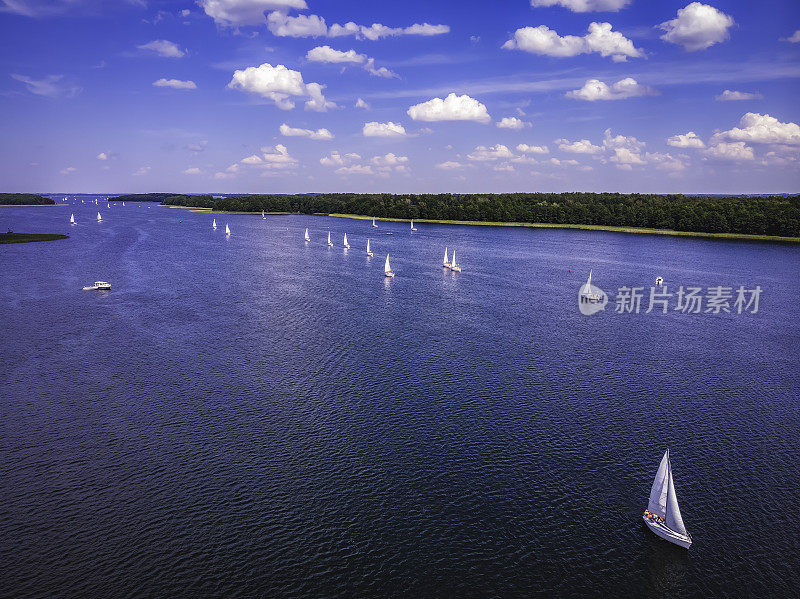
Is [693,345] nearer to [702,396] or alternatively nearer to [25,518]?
[702,396]

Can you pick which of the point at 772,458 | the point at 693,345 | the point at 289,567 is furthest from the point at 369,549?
the point at 693,345

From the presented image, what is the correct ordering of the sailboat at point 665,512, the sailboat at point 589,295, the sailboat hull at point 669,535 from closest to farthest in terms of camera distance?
the sailboat hull at point 669,535 < the sailboat at point 665,512 < the sailboat at point 589,295

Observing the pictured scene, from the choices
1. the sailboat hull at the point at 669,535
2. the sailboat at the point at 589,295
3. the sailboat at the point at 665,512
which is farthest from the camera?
the sailboat at the point at 589,295

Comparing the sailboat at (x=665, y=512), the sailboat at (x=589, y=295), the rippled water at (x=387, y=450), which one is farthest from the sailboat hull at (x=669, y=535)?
the sailboat at (x=589, y=295)

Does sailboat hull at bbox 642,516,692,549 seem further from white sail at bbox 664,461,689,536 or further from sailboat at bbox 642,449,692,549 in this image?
white sail at bbox 664,461,689,536

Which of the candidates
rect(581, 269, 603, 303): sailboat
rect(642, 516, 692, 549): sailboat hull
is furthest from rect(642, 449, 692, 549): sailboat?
rect(581, 269, 603, 303): sailboat

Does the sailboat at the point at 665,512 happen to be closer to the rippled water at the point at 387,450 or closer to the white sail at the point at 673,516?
the white sail at the point at 673,516

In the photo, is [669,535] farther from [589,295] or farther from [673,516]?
[589,295]
